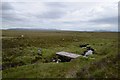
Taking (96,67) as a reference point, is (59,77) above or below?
below

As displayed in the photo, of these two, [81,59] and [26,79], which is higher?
[81,59]

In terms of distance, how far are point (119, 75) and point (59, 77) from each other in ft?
18.0

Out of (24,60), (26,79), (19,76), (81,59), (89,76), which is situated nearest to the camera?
(89,76)

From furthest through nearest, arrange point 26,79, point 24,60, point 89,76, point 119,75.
A: point 24,60
point 26,79
point 89,76
point 119,75

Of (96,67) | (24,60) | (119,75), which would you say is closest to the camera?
(119,75)

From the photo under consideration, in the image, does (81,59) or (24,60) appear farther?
(24,60)

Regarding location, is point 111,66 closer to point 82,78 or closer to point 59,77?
point 82,78

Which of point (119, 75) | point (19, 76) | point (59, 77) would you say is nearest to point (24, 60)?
point (19, 76)

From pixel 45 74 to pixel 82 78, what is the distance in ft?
15.4

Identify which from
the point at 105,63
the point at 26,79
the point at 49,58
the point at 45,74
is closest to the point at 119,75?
the point at 105,63

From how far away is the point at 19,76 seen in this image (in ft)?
63.2

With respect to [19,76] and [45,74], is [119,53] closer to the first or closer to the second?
[45,74]

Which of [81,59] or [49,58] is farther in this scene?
[49,58]

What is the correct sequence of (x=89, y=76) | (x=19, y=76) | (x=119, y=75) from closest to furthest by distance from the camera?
(x=119, y=75) → (x=89, y=76) → (x=19, y=76)
